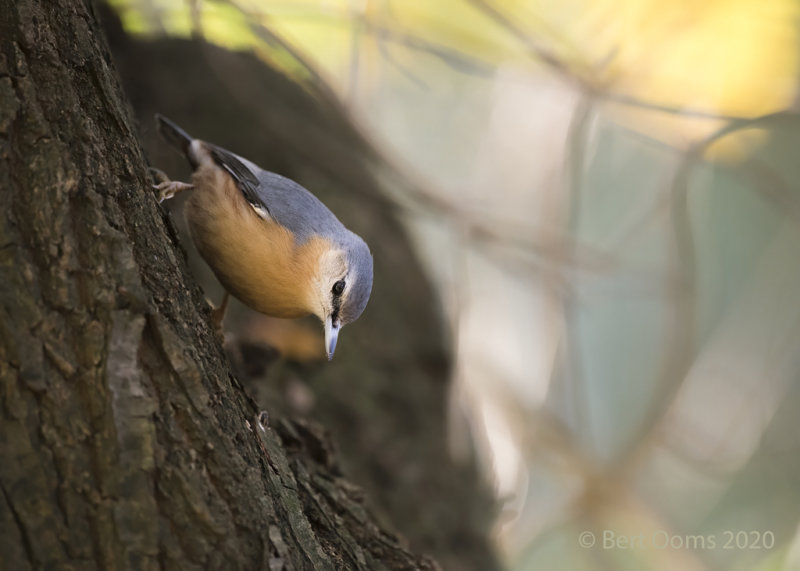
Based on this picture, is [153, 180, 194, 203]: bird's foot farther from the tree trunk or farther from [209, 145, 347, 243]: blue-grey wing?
the tree trunk

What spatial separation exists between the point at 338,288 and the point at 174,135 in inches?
38.9

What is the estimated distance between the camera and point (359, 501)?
6.88ft

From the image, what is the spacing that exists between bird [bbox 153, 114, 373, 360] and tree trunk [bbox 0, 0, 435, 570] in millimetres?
802

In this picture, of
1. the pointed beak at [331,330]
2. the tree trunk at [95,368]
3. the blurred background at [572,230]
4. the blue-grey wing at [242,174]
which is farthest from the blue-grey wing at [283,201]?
the blurred background at [572,230]

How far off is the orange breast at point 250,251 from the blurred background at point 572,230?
43.1 inches

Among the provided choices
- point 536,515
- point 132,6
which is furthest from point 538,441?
point 132,6

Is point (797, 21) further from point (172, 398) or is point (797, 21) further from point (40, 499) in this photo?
point (40, 499)

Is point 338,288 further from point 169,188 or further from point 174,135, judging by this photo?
point 174,135

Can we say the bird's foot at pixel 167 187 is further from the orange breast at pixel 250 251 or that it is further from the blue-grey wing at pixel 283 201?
the blue-grey wing at pixel 283 201

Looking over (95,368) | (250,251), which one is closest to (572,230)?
(250,251)

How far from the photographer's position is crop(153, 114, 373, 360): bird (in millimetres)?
2400

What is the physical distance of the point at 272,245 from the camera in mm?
2404

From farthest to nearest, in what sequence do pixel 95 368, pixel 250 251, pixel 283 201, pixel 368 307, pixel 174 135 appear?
1. pixel 368 307
2. pixel 174 135
3. pixel 283 201
4. pixel 250 251
5. pixel 95 368

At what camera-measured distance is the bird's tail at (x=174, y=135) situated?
9.26ft
